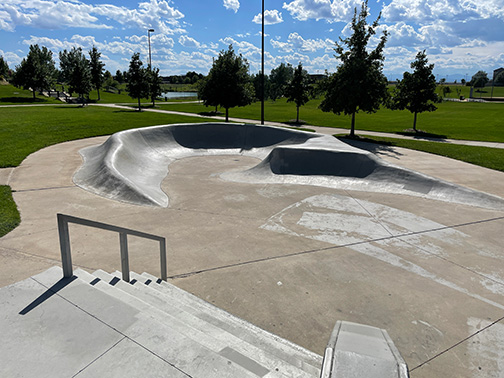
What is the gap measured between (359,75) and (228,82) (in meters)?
11.7

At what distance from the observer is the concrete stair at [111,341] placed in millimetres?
2445

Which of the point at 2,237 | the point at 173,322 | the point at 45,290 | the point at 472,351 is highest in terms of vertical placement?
the point at 45,290

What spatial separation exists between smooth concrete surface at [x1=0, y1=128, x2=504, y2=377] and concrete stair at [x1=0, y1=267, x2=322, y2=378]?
1.43 meters

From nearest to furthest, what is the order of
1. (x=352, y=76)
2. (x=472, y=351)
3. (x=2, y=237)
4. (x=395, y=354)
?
(x=395, y=354) → (x=472, y=351) → (x=2, y=237) → (x=352, y=76)

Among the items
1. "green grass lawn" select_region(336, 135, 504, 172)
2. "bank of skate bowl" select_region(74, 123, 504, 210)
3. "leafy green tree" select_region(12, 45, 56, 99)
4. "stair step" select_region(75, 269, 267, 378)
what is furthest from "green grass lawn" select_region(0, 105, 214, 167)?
"leafy green tree" select_region(12, 45, 56, 99)

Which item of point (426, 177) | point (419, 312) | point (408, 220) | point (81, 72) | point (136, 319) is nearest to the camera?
point (136, 319)

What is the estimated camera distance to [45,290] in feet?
11.2

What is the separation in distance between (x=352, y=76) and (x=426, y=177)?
37.1 ft

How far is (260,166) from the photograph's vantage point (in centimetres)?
1340

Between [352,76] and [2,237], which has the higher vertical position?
[352,76]

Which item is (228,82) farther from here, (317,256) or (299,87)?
(317,256)

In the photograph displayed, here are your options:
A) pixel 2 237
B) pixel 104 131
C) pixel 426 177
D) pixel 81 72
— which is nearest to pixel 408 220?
pixel 426 177

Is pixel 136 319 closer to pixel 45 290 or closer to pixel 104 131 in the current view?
pixel 45 290

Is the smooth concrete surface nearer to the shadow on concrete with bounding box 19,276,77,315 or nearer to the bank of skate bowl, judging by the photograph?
the bank of skate bowl
